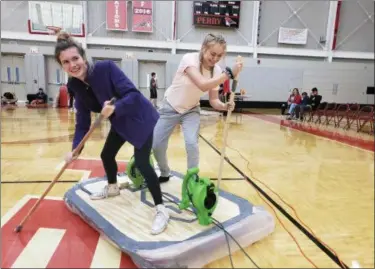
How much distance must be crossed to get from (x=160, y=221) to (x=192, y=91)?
108 cm

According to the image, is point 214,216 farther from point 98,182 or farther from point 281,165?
point 281,165

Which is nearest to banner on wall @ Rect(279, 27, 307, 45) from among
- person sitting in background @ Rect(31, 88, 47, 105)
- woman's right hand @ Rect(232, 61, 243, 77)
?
person sitting in background @ Rect(31, 88, 47, 105)

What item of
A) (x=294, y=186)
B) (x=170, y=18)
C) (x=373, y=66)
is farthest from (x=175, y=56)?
(x=294, y=186)

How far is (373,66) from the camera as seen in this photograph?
15.8 m

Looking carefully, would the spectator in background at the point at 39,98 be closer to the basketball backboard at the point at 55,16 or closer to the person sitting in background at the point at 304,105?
the basketball backboard at the point at 55,16

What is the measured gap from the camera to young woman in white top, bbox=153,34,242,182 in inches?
88.7

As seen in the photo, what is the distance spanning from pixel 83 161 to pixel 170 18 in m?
12.0

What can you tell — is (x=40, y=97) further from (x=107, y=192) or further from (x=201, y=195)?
(x=201, y=195)

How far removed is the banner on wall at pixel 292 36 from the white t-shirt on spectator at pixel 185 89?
14.2 m

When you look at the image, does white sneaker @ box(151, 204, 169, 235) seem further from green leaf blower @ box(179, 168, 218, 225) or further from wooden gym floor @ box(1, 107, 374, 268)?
wooden gym floor @ box(1, 107, 374, 268)

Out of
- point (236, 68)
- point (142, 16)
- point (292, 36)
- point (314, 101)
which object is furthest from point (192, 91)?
point (292, 36)

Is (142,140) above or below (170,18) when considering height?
below

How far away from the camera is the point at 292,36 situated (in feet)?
50.0

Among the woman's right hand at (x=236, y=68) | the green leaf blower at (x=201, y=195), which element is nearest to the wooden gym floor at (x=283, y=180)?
the green leaf blower at (x=201, y=195)
